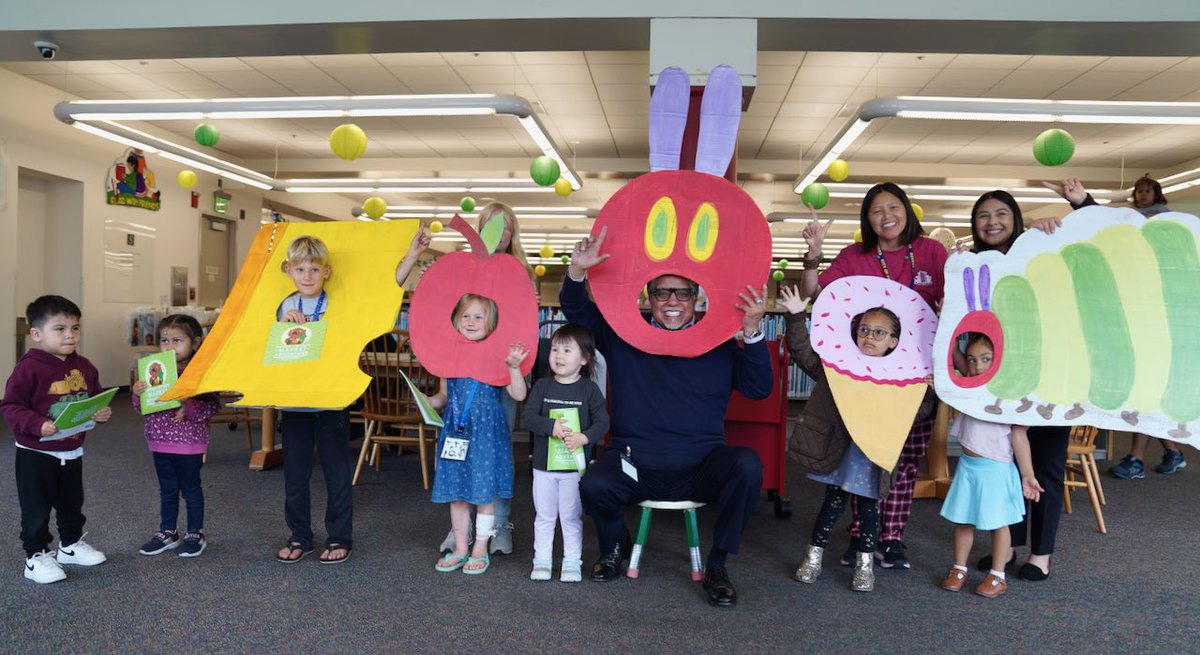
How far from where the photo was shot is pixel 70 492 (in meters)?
2.44

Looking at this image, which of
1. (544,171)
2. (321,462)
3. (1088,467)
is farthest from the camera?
(544,171)

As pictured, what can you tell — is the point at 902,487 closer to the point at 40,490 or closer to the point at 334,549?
the point at 334,549

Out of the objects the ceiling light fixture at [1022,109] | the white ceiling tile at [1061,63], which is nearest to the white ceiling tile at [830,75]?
the ceiling light fixture at [1022,109]

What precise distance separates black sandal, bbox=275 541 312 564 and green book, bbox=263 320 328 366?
2.26 ft

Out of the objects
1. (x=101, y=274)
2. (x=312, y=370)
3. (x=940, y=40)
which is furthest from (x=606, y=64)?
(x=101, y=274)

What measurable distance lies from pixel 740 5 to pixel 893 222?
7.43 ft

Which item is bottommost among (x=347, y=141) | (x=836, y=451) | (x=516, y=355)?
(x=836, y=451)

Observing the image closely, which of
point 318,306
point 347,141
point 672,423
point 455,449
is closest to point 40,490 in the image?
point 318,306

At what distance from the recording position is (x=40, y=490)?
2.35 metres

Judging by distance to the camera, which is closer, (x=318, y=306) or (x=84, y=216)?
(x=318, y=306)

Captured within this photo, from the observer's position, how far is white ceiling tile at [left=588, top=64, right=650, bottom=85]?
21.0 ft

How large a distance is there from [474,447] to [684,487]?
73 centimetres

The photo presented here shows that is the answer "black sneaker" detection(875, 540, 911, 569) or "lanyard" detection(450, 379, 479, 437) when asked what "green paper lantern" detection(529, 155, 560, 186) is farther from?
"black sneaker" detection(875, 540, 911, 569)

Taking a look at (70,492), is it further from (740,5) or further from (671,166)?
(740,5)
